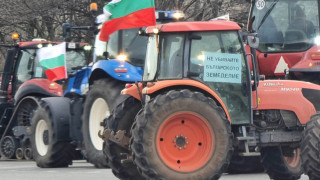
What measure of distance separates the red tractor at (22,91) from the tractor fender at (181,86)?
28.2ft

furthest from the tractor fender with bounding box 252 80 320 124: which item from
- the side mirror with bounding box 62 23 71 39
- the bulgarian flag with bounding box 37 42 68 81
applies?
the bulgarian flag with bounding box 37 42 68 81

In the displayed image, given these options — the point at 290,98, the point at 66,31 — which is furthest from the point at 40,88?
the point at 290,98

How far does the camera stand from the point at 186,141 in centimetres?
1013

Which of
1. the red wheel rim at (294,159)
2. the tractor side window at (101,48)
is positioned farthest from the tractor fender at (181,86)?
the tractor side window at (101,48)

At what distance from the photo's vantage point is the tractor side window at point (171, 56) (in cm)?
1056

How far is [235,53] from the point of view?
10.8 meters

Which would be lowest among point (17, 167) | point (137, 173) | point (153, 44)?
point (17, 167)

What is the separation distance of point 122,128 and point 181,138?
1.14 metres

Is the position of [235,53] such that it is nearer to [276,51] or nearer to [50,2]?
[276,51]

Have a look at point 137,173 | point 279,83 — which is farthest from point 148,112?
point 279,83

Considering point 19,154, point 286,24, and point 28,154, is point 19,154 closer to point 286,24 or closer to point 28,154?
point 28,154

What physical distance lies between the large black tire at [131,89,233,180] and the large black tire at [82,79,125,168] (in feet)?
14.2

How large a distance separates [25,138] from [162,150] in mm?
10068

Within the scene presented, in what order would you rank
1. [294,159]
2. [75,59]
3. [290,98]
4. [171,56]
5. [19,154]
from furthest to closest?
1. [19,154]
2. [75,59]
3. [294,159]
4. [290,98]
5. [171,56]
